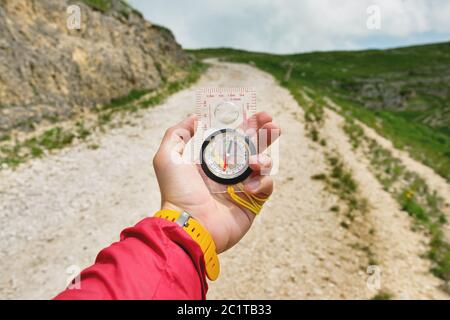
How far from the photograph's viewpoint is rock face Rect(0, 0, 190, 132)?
1315 cm

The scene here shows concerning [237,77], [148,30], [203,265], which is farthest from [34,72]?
[237,77]

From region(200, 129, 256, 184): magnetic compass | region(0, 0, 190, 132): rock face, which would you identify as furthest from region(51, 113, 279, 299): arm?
region(0, 0, 190, 132): rock face

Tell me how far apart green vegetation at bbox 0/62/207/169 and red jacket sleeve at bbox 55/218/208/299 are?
1005 centimetres

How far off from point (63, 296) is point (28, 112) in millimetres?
13428

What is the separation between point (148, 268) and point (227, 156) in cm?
156

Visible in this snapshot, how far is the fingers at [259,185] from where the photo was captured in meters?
3.23

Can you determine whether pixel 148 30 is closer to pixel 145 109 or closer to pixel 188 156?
pixel 145 109

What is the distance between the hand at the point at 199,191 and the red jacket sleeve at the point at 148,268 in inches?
28.4

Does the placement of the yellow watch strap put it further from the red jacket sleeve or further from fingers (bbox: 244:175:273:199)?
fingers (bbox: 244:175:273:199)

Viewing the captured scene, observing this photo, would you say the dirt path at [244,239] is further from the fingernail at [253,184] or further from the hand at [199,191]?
the fingernail at [253,184]

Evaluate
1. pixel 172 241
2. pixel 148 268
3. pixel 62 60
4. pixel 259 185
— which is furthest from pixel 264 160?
pixel 62 60

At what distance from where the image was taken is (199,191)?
326cm

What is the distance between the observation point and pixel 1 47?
12938 millimetres

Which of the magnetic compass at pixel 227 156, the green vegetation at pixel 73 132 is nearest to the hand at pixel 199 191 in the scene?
the magnetic compass at pixel 227 156
